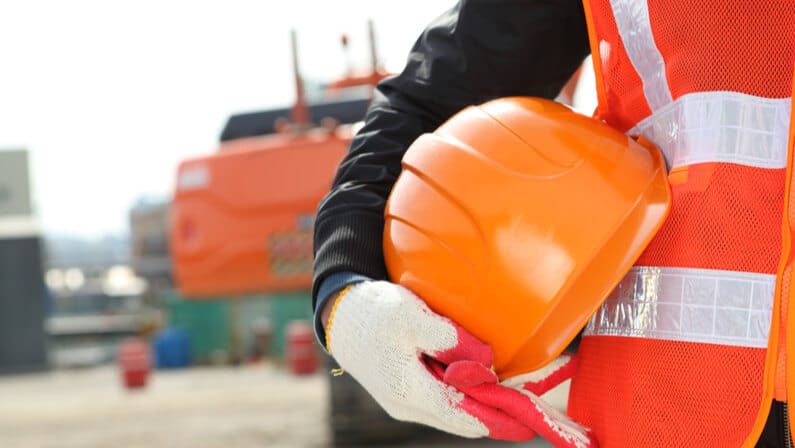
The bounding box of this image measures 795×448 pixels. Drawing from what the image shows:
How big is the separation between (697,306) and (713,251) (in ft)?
0.21

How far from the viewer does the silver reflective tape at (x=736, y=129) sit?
1.12m

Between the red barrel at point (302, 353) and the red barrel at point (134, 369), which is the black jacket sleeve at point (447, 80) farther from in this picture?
the red barrel at point (134, 369)

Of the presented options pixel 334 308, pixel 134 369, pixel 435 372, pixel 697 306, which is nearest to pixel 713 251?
pixel 697 306

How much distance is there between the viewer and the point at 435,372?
1235mm

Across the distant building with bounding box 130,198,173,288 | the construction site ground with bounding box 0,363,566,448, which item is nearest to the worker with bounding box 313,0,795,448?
the construction site ground with bounding box 0,363,566,448

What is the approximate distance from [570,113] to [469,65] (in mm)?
239

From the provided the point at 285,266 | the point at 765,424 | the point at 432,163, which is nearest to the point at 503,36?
the point at 432,163

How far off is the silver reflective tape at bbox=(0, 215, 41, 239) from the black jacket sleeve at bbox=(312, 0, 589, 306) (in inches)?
854

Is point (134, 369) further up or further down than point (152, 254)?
further up

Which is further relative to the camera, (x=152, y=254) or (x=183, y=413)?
(x=152, y=254)

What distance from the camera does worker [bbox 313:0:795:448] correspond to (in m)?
1.10

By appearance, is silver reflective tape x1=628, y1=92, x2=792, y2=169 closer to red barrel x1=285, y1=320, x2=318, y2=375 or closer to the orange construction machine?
the orange construction machine

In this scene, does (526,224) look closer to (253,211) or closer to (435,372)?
(435,372)

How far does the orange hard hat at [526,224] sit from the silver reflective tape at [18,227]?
72.0 ft
